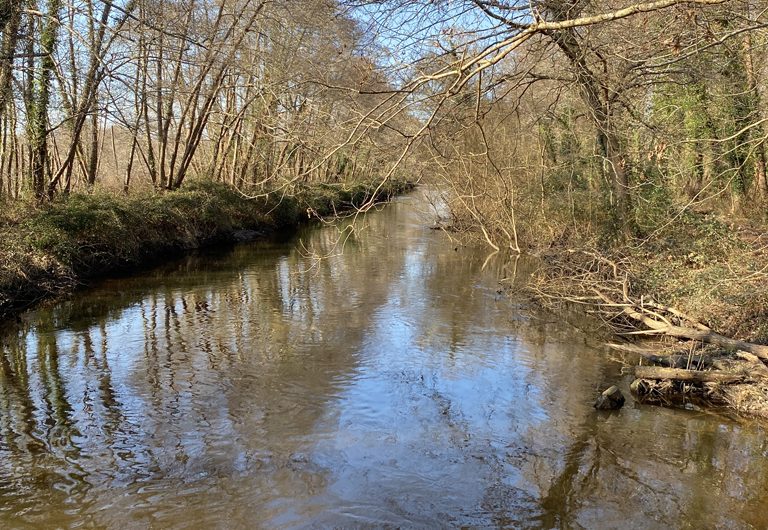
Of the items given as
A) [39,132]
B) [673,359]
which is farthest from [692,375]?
[39,132]

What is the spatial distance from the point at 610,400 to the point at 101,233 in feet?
35.8

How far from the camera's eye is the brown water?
4.51 metres

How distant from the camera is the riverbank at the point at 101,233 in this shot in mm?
10305

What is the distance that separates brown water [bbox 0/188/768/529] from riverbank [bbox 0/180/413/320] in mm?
763

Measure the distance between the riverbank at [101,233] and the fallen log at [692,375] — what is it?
12.3 feet

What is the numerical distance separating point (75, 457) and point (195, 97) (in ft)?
53.0

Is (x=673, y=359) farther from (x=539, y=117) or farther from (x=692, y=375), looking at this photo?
(x=539, y=117)

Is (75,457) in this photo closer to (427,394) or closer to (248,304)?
(427,394)

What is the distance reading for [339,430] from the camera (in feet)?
19.1

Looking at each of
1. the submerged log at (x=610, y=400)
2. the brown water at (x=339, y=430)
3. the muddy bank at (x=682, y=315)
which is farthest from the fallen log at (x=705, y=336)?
the submerged log at (x=610, y=400)

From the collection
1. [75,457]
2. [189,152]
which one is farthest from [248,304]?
[189,152]

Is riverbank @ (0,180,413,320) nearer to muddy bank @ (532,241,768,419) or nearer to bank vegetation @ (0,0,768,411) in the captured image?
bank vegetation @ (0,0,768,411)

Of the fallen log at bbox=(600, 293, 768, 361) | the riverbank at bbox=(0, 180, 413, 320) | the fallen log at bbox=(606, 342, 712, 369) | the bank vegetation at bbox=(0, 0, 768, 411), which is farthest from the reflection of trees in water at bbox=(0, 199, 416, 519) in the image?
the fallen log at bbox=(600, 293, 768, 361)

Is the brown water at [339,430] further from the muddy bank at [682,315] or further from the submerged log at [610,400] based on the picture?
the muddy bank at [682,315]
